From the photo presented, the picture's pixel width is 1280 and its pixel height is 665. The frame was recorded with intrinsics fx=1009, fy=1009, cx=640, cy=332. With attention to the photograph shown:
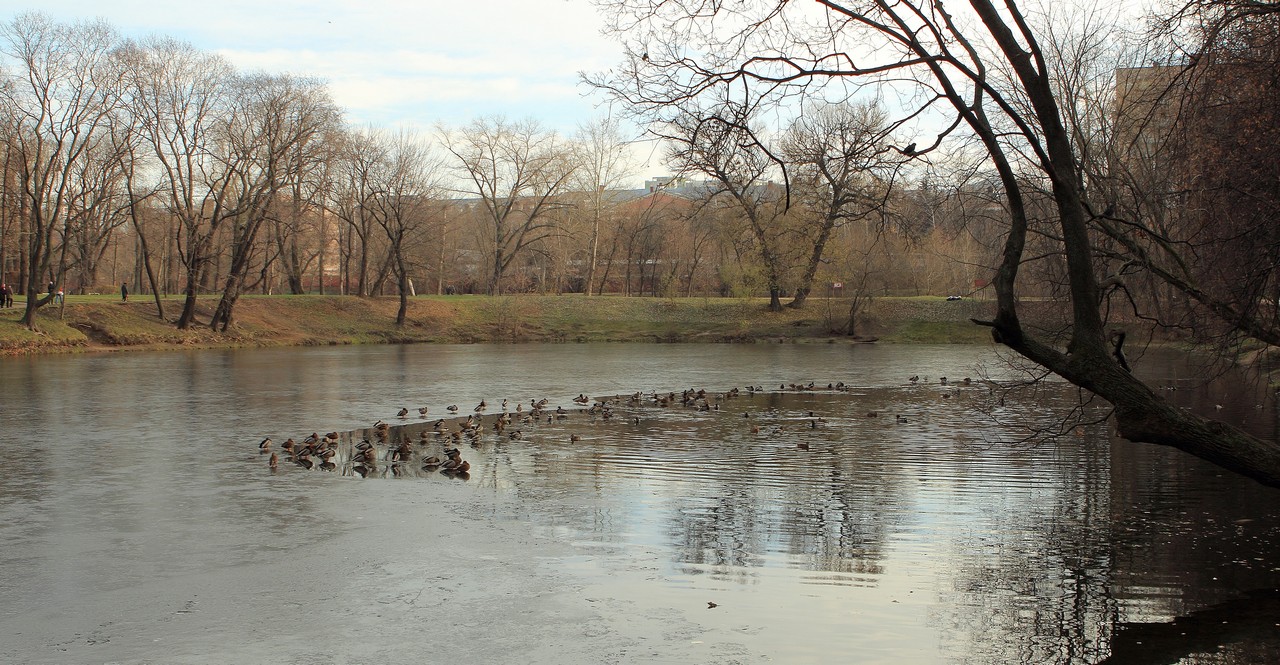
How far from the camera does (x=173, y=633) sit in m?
7.53

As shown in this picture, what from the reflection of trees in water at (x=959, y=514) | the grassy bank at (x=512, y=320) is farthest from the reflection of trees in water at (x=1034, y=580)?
the grassy bank at (x=512, y=320)

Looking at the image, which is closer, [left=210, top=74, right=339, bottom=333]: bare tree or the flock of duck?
the flock of duck

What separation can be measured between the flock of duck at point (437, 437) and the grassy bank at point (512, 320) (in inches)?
1111

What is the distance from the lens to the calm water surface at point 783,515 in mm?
7875

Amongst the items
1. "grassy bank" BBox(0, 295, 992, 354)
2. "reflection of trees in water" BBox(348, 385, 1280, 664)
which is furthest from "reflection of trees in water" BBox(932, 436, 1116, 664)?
"grassy bank" BBox(0, 295, 992, 354)

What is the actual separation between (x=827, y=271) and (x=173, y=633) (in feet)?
180

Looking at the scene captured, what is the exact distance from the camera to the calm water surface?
7875 millimetres

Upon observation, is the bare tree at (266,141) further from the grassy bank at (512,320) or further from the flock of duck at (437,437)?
the flock of duck at (437,437)

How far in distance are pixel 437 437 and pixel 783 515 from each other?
8734 millimetres

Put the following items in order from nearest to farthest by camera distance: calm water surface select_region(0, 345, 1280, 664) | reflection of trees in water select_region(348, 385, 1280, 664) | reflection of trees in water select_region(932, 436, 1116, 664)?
reflection of trees in water select_region(932, 436, 1116, 664)
calm water surface select_region(0, 345, 1280, 664)
reflection of trees in water select_region(348, 385, 1280, 664)

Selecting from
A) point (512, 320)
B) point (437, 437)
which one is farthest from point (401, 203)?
point (437, 437)

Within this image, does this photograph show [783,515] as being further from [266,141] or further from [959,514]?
[266,141]

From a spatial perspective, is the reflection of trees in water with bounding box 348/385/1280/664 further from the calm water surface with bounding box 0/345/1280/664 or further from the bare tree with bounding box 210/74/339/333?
the bare tree with bounding box 210/74/339/333

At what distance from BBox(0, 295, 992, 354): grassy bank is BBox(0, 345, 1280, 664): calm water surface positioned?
2726 centimetres
